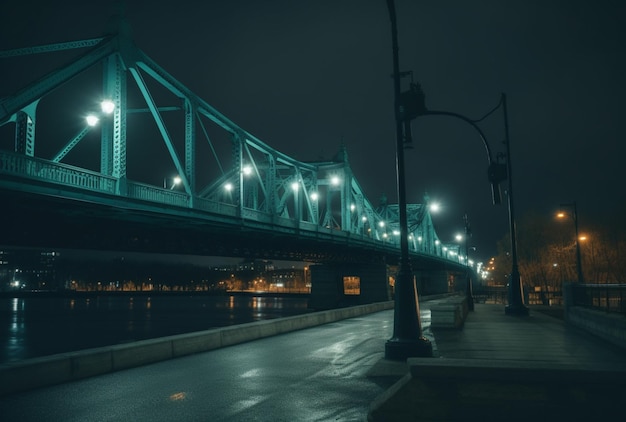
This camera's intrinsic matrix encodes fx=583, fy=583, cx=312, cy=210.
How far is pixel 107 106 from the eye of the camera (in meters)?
29.3

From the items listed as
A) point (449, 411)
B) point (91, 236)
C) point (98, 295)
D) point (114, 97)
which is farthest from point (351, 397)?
point (98, 295)

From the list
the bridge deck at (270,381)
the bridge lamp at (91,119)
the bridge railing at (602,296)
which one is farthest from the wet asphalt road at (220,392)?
the bridge lamp at (91,119)

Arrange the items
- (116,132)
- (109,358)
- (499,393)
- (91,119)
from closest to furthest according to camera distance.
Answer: (499,393)
(109,358)
(116,132)
(91,119)

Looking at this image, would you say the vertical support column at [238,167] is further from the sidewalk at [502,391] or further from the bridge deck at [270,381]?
the sidewalk at [502,391]

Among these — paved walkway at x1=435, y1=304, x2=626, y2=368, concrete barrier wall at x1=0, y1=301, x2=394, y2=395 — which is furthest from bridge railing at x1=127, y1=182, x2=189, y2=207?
paved walkway at x1=435, y1=304, x2=626, y2=368

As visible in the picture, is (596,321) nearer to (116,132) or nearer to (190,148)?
(116,132)

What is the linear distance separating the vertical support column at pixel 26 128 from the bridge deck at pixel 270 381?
51.3ft

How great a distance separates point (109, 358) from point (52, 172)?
1538 cm

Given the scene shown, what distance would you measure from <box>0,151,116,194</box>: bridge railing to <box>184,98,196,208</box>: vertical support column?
780 centimetres

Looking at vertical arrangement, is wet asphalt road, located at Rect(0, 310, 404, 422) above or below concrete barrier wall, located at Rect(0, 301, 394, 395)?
below

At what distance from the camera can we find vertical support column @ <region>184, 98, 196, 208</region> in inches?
1407

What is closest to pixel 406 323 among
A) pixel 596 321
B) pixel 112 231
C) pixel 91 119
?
pixel 596 321

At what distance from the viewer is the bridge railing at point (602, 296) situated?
15.4 metres

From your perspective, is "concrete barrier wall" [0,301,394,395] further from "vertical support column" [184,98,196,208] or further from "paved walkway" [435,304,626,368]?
"vertical support column" [184,98,196,208]
